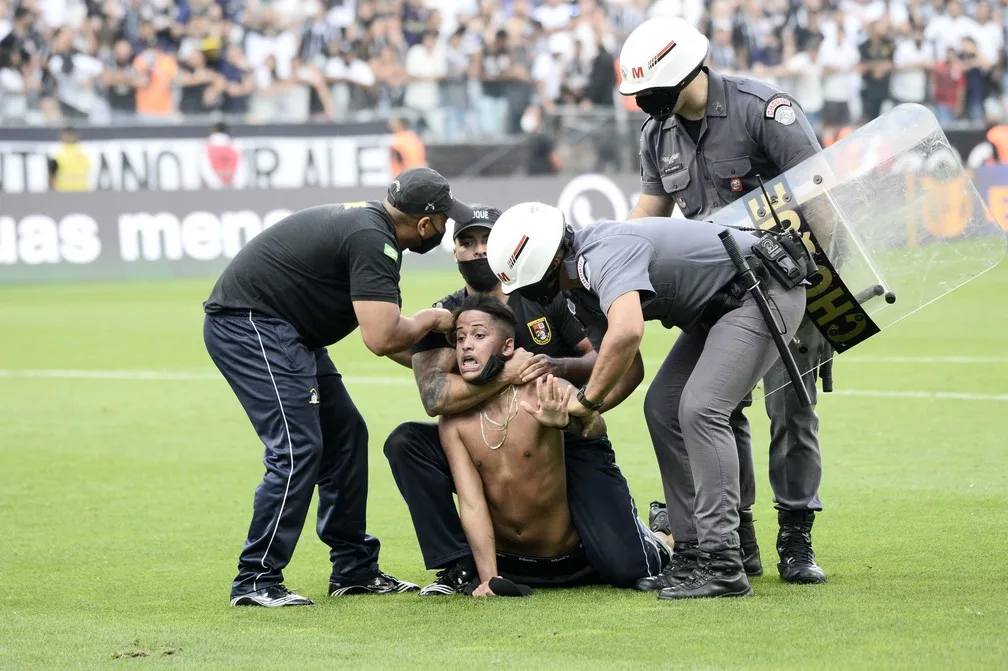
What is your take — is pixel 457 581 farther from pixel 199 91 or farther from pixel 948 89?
pixel 948 89

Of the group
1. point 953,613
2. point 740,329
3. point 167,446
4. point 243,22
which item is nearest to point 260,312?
point 740,329

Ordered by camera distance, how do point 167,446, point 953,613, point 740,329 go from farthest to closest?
1. point 167,446
2. point 740,329
3. point 953,613

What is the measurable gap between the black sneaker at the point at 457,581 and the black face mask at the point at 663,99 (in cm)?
236

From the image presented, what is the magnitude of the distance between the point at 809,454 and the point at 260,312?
8.97ft

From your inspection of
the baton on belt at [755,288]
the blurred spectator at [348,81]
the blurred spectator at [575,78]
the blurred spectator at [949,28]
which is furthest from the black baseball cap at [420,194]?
the blurred spectator at [949,28]

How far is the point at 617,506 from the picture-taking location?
688 cm

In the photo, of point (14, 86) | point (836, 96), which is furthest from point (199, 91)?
point (836, 96)

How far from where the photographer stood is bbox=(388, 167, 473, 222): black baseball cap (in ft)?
21.9

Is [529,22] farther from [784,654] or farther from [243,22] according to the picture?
[784,654]

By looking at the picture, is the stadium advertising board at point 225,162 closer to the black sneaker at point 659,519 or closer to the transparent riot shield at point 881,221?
the black sneaker at point 659,519

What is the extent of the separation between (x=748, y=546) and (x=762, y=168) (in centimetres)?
→ 187

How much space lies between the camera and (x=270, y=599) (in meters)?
6.57

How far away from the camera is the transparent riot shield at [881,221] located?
689cm

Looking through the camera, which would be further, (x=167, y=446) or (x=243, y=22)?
(x=243, y=22)
